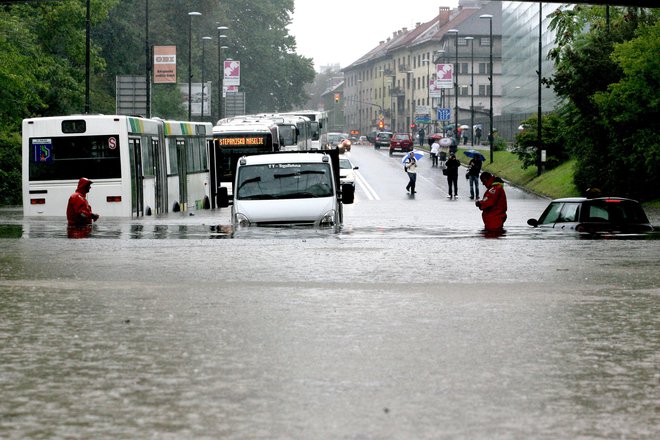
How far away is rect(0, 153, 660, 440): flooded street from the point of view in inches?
319

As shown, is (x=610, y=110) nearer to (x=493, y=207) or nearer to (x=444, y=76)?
(x=493, y=207)

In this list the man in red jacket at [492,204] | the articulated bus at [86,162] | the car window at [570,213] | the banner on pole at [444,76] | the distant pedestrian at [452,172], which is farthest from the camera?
the banner on pole at [444,76]

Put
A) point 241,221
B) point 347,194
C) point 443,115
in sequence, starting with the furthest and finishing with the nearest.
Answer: point 443,115, point 347,194, point 241,221

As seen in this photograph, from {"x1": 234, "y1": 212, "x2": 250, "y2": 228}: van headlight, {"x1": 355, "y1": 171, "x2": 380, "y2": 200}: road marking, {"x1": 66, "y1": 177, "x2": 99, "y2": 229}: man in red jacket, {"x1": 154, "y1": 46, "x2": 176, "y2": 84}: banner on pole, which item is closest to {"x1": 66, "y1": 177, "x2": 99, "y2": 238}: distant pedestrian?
{"x1": 66, "y1": 177, "x2": 99, "y2": 229}: man in red jacket

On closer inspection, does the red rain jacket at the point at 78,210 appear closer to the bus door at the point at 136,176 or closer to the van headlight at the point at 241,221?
the van headlight at the point at 241,221

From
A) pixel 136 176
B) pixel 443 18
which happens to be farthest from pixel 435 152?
pixel 443 18

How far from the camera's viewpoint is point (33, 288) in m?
16.3

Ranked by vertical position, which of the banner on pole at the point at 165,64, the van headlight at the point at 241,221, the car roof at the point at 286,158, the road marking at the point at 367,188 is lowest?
the road marking at the point at 367,188

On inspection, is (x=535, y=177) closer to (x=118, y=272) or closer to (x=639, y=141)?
(x=639, y=141)

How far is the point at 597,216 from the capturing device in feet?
86.3

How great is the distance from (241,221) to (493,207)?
5122 mm

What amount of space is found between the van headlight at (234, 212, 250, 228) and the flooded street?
12.6 feet

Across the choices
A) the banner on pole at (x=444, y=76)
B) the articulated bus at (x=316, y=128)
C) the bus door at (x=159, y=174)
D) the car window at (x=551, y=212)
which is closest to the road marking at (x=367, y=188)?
the articulated bus at (x=316, y=128)

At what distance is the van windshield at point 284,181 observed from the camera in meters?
27.1
